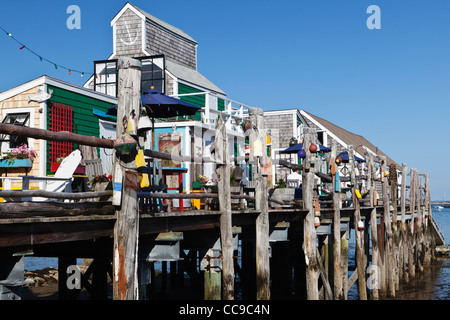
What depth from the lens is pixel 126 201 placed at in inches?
242

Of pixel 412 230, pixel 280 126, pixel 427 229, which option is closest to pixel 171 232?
pixel 412 230

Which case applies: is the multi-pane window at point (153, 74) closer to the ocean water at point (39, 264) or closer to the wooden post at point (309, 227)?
the wooden post at point (309, 227)

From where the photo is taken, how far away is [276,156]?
97.7 ft

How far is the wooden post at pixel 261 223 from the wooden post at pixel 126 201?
3.66 metres

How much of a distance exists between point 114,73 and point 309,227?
1449cm

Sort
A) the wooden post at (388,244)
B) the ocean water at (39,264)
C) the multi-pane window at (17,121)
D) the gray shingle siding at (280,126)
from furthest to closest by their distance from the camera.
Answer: the ocean water at (39,264) → the gray shingle siding at (280,126) → the wooden post at (388,244) → the multi-pane window at (17,121)

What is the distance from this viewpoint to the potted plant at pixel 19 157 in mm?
13633

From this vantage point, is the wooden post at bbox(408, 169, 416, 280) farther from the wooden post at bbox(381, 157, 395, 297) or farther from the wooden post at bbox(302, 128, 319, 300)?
the wooden post at bbox(302, 128, 319, 300)

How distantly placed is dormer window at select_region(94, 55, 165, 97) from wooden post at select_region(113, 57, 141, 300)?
664 inches

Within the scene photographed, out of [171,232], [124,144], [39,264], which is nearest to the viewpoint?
[124,144]

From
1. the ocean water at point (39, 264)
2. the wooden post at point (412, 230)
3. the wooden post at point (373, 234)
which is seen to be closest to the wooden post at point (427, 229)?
the wooden post at point (412, 230)

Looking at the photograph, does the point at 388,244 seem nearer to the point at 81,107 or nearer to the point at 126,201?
the point at 81,107

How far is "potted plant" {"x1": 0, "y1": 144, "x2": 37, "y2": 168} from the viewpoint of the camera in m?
13.6
